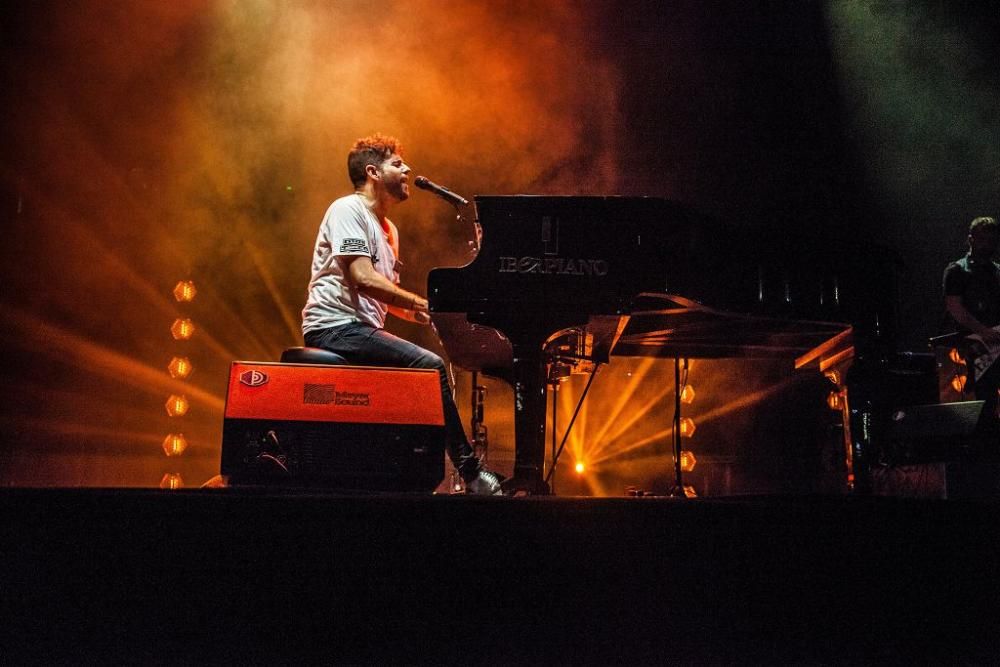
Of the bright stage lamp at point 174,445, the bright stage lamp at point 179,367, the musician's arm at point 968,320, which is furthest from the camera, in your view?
the bright stage lamp at point 179,367

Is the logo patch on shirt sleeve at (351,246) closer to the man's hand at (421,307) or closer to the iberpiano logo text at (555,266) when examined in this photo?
the man's hand at (421,307)

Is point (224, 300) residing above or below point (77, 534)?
above

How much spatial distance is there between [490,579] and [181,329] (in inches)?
174

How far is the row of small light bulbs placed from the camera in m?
5.55

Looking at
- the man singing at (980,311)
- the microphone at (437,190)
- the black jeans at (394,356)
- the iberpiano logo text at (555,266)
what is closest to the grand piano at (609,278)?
the iberpiano logo text at (555,266)

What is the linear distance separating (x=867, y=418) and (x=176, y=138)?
491cm

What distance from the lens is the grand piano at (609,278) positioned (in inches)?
114

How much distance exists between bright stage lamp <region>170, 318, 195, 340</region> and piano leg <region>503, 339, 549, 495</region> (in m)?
3.55

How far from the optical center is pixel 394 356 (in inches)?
125

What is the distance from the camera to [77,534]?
5.86ft

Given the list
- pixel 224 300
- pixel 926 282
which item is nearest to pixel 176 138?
pixel 224 300

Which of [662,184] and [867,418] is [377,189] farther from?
[662,184]

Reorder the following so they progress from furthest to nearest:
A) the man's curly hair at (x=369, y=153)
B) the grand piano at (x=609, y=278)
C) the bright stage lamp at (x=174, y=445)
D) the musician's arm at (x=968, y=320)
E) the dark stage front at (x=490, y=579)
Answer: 1. the bright stage lamp at (x=174, y=445)
2. the musician's arm at (x=968, y=320)
3. the man's curly hair at (x=369, y=153)
4. the grand piano at (x=609, y=278)
5. the dark stage front at (x=490, y=579)

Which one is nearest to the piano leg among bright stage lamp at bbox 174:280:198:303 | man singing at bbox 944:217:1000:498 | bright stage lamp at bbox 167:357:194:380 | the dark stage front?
the dark stage front
